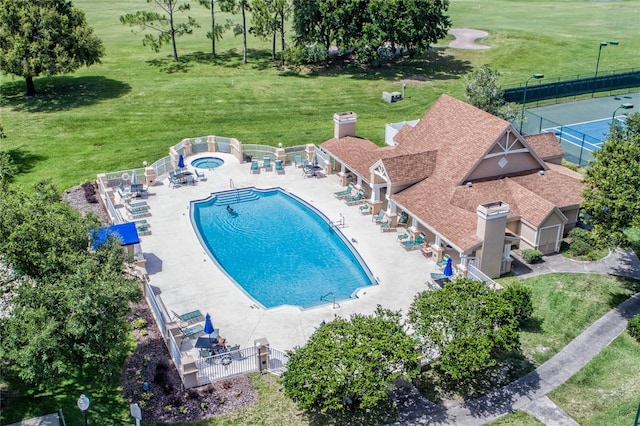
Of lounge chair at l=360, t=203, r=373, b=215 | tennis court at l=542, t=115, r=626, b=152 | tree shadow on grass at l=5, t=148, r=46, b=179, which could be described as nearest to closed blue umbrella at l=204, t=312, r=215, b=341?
lounge chair at l=360, t=203, r=373, b=215

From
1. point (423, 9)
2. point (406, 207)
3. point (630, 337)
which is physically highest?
point (423, 9)

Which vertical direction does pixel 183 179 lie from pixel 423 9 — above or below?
below

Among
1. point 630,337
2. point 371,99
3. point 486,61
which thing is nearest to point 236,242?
point 630,337

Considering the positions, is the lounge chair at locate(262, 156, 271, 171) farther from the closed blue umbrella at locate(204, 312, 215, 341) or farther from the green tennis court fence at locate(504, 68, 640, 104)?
the green tennis court fence at locate(504, 68, 640, 104)

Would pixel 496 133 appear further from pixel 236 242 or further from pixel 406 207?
pixel 236 242

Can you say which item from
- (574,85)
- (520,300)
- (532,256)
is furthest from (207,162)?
(574,85)

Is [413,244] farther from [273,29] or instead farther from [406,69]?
[273,29]
